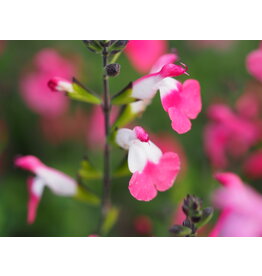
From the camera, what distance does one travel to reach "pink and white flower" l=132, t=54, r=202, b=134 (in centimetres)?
89

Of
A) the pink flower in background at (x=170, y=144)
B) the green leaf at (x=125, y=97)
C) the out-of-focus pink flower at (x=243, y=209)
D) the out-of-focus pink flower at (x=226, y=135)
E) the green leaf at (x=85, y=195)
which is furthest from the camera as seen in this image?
the pink flower in background at (x=170, y=144)

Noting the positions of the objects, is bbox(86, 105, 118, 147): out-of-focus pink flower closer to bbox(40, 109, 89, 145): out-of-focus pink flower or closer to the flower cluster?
bbox(40, 109, 89, 145): out-of-focus pink flower

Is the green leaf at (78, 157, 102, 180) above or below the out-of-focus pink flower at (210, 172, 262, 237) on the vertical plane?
below

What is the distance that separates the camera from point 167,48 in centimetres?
183

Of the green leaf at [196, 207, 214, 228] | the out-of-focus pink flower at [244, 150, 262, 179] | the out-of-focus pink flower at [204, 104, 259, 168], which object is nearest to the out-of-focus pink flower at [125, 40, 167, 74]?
the out-of-focus pink flower at [204, 104, 259, 168]

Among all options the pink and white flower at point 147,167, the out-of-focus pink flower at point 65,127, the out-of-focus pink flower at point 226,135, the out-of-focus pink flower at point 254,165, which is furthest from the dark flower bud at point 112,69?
the out-of-focus pink flower at point 65,127

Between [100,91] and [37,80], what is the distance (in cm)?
25

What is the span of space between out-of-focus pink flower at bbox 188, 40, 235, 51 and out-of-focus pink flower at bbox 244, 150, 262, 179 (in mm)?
718

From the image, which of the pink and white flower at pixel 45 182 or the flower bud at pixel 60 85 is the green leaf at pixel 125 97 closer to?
the flower bud at pixel 60 85

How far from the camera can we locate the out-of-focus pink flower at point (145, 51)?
1542 millimetres

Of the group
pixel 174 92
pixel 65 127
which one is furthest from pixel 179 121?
pixel 65 127

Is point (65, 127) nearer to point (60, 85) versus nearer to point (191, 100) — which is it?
point (60, 85)

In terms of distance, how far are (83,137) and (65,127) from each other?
0.09 metres
